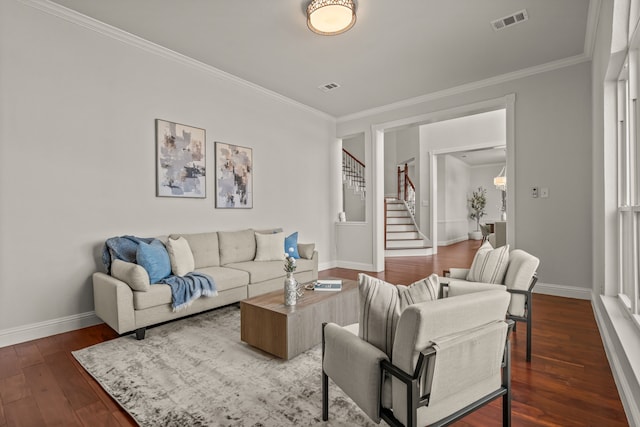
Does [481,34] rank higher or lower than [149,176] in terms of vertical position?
higher

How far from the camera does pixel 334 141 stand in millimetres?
6863

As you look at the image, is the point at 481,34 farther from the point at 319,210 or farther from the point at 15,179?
the point at 15,179

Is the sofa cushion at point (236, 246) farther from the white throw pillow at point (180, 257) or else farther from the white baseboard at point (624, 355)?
the white baseboard at point (624, 355)

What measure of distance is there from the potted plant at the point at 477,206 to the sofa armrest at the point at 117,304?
12507 mm

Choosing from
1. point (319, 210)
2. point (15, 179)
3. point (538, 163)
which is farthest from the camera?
point (319, 210)

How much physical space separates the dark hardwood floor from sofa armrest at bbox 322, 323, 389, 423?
0.78 metres

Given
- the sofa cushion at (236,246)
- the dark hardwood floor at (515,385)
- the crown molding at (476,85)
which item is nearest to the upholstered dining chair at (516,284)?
the dark hardwood floor at (515,385)

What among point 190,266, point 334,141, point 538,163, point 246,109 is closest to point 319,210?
point 334,141

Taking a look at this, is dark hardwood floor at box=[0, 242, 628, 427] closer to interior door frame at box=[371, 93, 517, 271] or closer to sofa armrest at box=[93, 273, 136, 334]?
sofa armrest at box=[93, 273, 136, 334]

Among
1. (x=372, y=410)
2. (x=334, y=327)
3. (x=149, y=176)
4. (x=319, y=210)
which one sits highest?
(x=149, y=176)

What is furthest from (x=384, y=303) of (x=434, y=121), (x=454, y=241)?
(x=454, y=241)

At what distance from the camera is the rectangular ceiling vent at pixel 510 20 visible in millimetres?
3311

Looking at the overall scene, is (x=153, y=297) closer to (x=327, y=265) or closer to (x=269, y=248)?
(x=269, y=248)

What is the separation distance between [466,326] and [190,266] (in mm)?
3085
